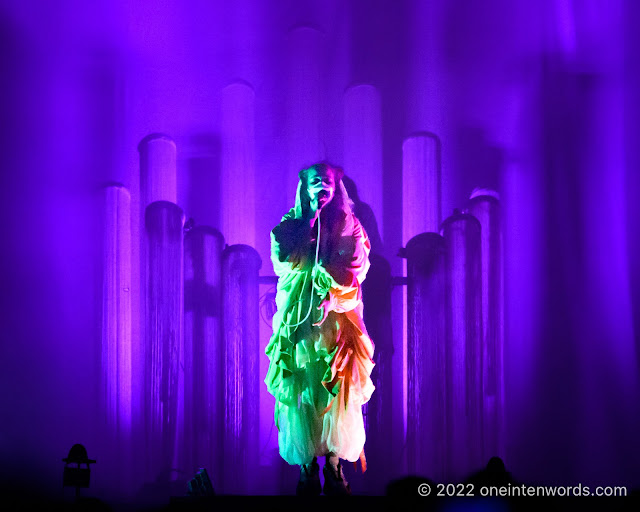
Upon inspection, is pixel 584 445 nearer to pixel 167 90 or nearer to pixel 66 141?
pixel 167 90

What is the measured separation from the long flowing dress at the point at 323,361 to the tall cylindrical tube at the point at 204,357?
919 millimetres

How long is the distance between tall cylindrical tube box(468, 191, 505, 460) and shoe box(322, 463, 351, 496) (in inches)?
53.0

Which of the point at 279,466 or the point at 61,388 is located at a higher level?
the point at 61,388

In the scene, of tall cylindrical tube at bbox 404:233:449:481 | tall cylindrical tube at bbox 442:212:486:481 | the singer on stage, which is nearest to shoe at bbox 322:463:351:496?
the singer on stage

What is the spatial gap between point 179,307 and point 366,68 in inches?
84.2

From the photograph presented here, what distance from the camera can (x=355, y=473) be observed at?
5.36 meters

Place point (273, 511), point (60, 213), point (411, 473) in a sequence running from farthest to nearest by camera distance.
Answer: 1. point (60, 213)
2. point (411, 473)
3. point (273, 511)

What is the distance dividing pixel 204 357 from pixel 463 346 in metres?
1.78

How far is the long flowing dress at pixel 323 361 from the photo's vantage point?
442 cm

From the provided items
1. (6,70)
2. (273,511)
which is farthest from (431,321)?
(6,70)

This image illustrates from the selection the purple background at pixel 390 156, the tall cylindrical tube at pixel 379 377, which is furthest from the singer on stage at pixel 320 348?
the purple background at pixel 390 156

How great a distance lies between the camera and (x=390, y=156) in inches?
216

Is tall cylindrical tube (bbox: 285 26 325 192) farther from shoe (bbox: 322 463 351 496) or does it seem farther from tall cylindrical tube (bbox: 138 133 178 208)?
shoe (bbox: 322 463 351 496)

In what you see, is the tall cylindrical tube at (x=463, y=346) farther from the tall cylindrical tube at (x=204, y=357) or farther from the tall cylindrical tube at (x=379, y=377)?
the tall cylindrical tube at (x=204, y=357)
